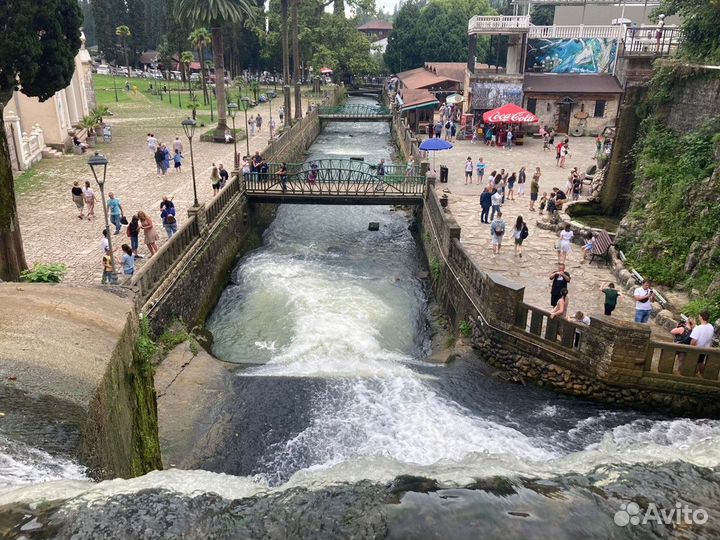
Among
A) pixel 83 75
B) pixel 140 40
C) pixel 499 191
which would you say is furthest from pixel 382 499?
pixel 140 40

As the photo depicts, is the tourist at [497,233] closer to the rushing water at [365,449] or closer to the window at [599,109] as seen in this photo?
the rushing water at [365,449]

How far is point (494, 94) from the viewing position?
4062 cm

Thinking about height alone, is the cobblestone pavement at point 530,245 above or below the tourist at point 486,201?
below

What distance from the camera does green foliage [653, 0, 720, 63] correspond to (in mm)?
19469

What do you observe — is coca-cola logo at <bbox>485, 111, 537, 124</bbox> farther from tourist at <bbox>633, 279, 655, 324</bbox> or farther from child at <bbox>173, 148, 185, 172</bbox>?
tourist at <bbox>633, 279, 655, 324</bbox>

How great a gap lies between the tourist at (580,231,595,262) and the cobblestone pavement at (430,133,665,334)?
20 centimetres

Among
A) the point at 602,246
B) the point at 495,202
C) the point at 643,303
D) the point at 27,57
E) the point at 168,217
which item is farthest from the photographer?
the point at 495,202

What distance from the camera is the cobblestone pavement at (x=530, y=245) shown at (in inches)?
616

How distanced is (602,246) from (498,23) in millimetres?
27629

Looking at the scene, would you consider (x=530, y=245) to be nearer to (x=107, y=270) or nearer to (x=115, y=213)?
(x=107, y=270)

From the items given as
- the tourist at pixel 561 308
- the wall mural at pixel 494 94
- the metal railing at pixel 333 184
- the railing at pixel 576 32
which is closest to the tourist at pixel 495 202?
the metal railing at pixel 333 184

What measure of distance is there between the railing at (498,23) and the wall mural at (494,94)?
359 centimetres

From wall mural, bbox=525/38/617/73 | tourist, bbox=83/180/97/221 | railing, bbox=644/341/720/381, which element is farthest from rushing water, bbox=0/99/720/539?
wall mural, bbox=525/38/617/73

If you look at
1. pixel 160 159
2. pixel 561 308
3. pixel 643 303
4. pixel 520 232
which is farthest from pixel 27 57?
pixel 643 303
